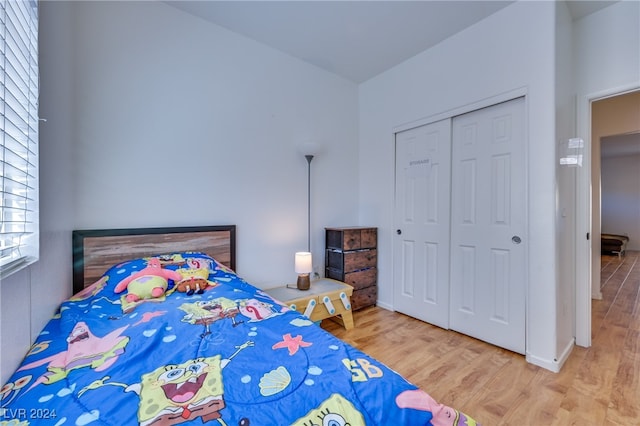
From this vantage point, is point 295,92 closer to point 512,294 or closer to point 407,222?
point 407,222

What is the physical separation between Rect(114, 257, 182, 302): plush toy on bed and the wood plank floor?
1.55 metres

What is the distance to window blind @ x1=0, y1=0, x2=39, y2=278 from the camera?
967 millimetres

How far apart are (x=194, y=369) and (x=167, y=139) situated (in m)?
1.83

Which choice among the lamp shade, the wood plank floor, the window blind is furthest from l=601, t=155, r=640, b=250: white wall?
the window blind

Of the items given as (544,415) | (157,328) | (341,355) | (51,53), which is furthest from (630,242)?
(51,53)

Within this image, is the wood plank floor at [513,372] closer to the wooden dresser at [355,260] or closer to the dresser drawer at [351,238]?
the wooden dresser at [355,260]

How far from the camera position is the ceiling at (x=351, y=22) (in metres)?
2.12

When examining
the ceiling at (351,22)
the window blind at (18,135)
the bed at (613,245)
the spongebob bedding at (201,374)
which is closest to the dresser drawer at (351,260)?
the spongebob bedding at (201,374)

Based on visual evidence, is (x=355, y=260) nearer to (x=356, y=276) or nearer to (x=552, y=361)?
(x=356, y=276)

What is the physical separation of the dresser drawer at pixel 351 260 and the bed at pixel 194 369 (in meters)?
1.36

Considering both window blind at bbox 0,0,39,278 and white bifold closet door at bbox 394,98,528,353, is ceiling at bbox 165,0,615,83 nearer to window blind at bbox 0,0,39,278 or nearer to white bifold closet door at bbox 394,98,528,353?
white bifold closet door at bbox 394,98,528,353

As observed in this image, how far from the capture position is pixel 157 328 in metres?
1.13

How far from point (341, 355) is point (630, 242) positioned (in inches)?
378

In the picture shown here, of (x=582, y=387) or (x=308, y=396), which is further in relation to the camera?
(x=582, y=387)
